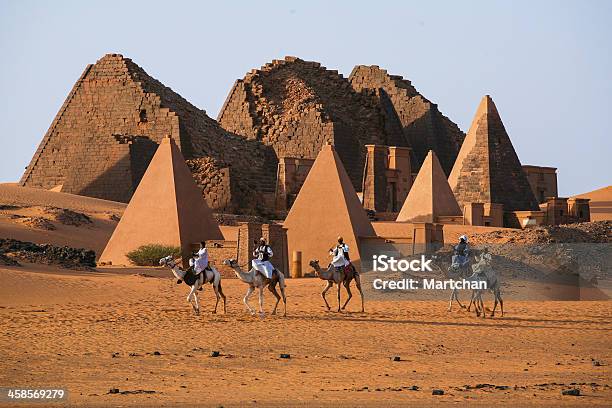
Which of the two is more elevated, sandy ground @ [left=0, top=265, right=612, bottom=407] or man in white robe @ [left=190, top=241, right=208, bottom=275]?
man in white robe @ [left=190, top=241, right=208, bottom=275]

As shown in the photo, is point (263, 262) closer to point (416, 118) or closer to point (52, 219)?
point (52, 219)

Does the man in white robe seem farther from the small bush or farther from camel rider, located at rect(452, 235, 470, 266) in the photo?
the small bush

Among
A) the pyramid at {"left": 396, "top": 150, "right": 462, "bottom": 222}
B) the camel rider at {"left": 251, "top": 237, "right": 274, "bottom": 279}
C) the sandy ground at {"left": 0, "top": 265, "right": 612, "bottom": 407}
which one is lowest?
the sandy ground at {"left": 0, "top": 265, "right": 612, "bottom": 407}

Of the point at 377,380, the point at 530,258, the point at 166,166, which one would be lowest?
the point at 377,380

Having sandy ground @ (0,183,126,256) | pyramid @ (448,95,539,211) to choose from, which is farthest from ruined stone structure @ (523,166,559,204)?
sandy ground @ (0,183,126,256)

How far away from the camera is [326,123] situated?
61.9 m

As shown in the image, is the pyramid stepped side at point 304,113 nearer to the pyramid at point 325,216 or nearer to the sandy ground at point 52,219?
the sandy ground at point 52,219

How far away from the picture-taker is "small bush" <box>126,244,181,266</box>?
97.6 ft

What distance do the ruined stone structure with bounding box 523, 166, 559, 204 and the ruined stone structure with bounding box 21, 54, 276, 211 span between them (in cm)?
1122

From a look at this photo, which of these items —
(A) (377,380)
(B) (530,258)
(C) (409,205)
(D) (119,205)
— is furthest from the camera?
(D) (119,205)

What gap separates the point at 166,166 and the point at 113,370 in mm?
16867

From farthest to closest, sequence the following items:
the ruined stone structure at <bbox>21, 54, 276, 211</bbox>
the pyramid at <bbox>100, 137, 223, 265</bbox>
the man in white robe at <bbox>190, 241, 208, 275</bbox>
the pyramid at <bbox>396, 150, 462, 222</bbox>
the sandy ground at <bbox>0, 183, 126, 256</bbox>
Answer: the ruined stone structure at <bbox>21, 54, 276, 211</bbox> < the pyramid at <bbox>396, 150, 462, 222</bbox> < the sandy ground at <bbox>0, 183, 126, 256</bbox> < the pyramid at <bbox>100, 137, 223, 265</bbox> < the man in white robe at <bbox>190, 241, 208, 275</bbox>

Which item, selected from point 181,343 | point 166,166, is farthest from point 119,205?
point 181,343

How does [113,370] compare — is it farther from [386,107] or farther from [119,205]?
[386,107]
